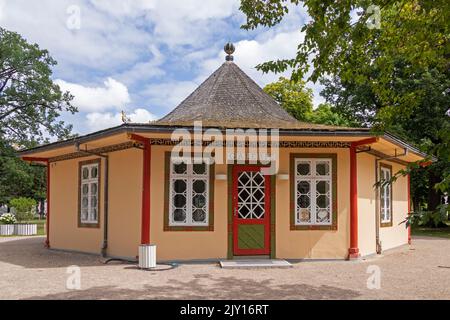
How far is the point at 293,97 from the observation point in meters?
32.7

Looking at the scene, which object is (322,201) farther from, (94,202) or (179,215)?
(94,202)

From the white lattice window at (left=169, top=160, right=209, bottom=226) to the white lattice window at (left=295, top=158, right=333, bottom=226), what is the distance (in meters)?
2.13

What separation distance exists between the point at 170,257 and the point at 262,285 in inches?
120

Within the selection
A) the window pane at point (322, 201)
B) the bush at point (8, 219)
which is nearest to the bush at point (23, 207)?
the bush at point (8, 219)

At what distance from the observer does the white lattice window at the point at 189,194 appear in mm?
9930

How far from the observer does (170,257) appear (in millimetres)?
9758

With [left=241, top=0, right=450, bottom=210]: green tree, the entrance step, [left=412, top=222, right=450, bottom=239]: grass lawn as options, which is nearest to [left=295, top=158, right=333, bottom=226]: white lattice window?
the entrance step

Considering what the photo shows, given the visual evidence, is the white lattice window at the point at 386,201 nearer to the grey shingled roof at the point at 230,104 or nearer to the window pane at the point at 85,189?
the grey shingled roof at the point at 230,104

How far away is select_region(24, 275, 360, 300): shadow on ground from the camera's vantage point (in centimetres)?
638

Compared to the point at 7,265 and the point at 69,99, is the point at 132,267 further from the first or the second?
the point at 69,99

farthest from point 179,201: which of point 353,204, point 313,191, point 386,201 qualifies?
point 386,201

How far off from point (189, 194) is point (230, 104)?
3278mm

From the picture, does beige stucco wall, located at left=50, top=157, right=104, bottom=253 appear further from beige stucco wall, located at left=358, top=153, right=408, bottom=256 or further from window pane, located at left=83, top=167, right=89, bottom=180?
beige stucco wall, located at left=358, top=153, right=408, bottom=256
